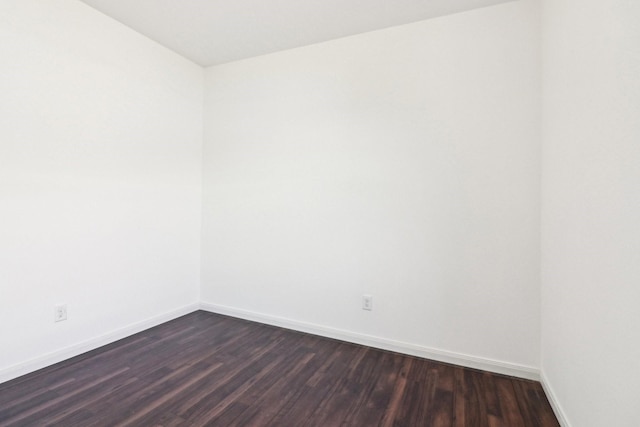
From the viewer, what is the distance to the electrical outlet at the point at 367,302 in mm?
2590

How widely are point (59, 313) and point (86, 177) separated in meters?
1.02

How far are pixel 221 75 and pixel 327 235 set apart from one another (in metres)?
2.11

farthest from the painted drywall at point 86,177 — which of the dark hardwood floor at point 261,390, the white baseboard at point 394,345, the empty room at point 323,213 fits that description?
the white baseboard at point 394,345

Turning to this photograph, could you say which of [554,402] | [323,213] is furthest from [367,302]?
[554,402]

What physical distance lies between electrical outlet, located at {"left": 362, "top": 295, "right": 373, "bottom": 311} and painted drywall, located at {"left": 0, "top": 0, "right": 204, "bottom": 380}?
1931 mm

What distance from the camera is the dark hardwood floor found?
1.68 m

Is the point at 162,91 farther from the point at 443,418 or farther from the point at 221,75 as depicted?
the point at 443,418

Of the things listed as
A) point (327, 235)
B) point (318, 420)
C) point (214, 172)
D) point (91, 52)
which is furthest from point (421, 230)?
point (91, 52)

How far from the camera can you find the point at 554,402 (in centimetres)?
175

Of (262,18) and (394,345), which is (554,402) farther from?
(262,18)

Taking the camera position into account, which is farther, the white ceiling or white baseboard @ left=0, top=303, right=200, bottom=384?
the white ceiling

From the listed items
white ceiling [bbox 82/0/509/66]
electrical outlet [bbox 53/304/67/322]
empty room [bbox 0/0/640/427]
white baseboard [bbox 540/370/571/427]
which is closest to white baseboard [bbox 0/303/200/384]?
empty room [bbox 0/0/640/427]

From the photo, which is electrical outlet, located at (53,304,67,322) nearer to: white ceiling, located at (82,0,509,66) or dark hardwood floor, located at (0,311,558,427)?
dark hardwood floor, located at (0,311,558,427)

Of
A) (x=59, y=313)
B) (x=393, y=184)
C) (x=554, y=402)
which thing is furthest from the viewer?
(x=393, y=184)
